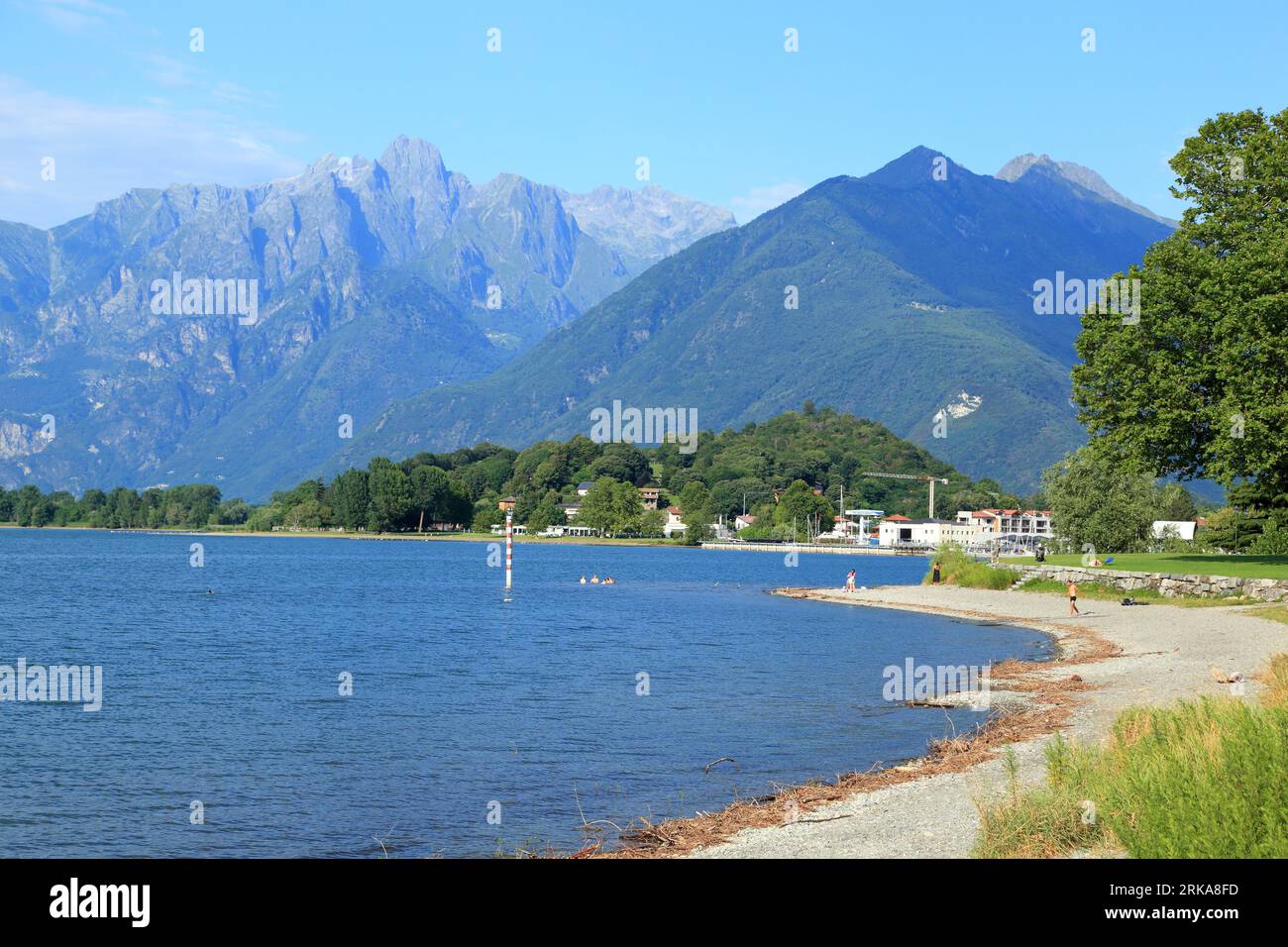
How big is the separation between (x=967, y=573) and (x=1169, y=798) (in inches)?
2928

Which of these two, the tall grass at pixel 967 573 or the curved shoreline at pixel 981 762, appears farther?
the tall grass at pixel 967 573

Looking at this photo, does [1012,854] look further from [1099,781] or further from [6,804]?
[6,804]

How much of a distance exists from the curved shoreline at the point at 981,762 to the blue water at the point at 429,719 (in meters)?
1.59

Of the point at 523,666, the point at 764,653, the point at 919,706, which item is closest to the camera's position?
the point at 919,706

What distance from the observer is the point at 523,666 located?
44312mm

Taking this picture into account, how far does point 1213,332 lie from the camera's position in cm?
5100

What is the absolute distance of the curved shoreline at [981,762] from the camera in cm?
1628

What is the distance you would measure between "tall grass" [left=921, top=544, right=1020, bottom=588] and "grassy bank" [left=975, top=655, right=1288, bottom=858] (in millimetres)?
61749

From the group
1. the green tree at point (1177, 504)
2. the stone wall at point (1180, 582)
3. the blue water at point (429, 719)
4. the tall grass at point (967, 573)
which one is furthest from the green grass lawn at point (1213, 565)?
the green tree at point (1177, 504)

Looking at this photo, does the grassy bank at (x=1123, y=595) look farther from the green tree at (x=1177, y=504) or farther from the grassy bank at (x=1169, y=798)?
the green tree at (x=1177, y=504)

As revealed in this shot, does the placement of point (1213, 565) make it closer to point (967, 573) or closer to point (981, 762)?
point (967, 573)

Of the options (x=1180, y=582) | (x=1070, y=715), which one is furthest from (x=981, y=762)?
(x=1180, y=582)
